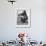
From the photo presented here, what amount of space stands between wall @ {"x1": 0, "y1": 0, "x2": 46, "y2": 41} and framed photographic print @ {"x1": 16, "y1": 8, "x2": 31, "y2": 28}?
0.11 m

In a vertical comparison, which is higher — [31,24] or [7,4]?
[7,4]

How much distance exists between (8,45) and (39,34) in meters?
1.54

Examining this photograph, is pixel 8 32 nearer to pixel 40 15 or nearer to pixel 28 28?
pixel 28 28

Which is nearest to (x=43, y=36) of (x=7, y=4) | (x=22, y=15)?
(x=22, y=15)

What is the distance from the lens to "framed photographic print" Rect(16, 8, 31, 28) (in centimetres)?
514

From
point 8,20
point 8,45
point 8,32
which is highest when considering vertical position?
point 8,20

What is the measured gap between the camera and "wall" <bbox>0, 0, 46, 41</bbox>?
16.7 feet

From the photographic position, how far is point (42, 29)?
17.0ft

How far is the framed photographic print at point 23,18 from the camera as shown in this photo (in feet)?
16.9

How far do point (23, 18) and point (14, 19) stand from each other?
35cm

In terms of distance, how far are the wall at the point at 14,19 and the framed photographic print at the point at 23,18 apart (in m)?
0.11

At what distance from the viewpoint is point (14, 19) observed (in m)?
5.12

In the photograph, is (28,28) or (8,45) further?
(28,28)

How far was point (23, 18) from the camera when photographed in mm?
5195
